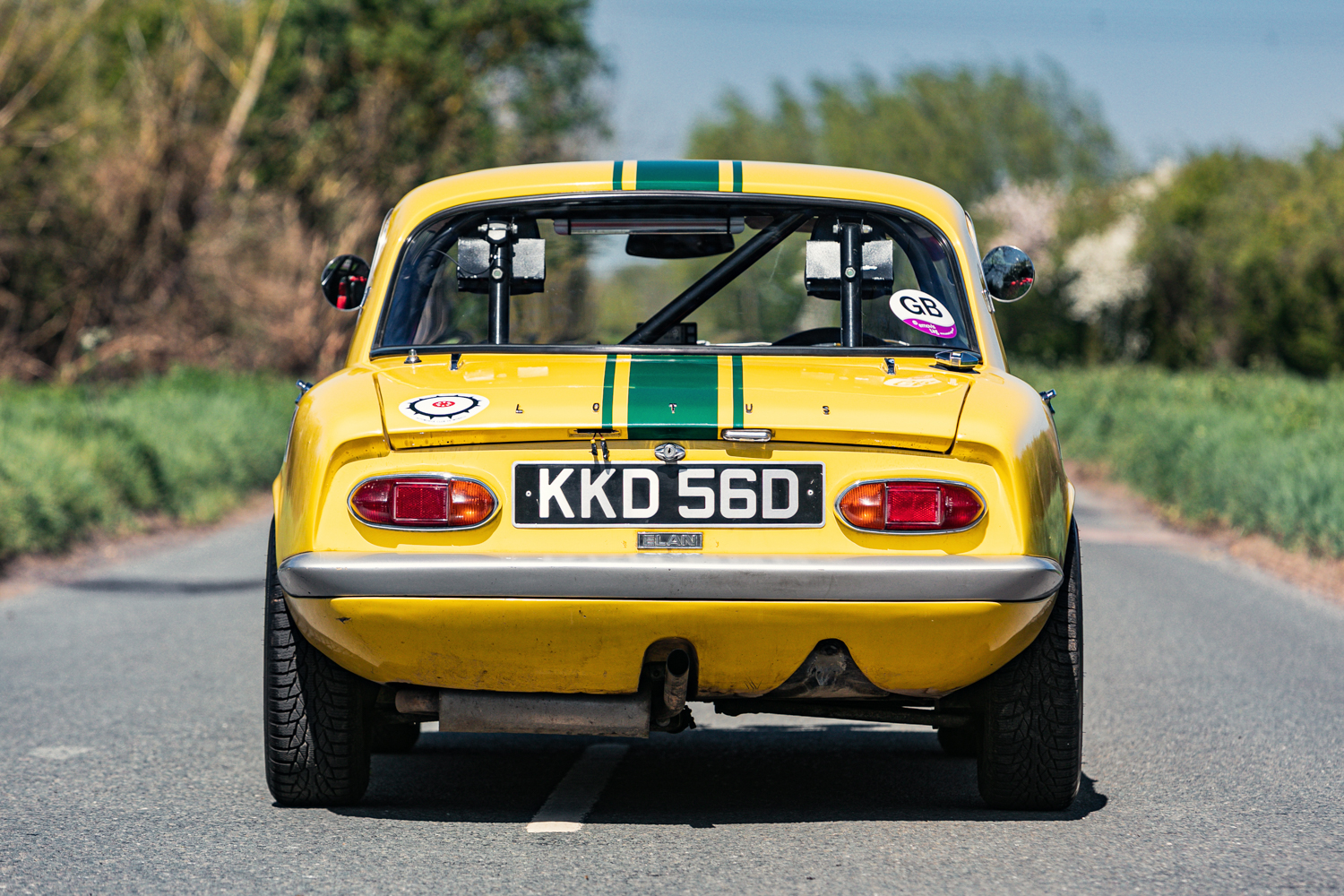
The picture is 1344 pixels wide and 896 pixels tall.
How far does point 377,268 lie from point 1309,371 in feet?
111

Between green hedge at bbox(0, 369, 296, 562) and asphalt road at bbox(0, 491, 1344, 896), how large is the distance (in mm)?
4369

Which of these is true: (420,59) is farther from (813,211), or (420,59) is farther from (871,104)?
(871,104)

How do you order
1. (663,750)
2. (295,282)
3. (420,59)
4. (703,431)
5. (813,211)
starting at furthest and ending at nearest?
(420,59)
(295,282)
(663,750)
(813,211)
(703,431)

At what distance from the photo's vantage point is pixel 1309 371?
35562 mm

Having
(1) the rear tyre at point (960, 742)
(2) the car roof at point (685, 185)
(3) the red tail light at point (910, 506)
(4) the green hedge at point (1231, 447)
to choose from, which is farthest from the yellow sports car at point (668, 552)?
(4) the green hedge at point (1231, 447)

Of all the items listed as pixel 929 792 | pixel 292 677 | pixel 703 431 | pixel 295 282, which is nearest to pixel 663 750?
pixel 929 792

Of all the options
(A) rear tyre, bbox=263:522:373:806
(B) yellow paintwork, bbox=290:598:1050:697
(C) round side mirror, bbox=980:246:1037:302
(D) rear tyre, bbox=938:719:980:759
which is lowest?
(D) rear tyre, bbox=938:719:980:759

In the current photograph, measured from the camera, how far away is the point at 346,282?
5.38m

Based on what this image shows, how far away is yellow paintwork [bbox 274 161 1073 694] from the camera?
3.95m

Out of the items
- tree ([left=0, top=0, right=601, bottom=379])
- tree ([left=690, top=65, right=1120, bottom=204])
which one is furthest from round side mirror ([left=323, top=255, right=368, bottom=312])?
tree ([left=690, top=65, right=1120, bottom=204])

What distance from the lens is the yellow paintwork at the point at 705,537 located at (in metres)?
3.95

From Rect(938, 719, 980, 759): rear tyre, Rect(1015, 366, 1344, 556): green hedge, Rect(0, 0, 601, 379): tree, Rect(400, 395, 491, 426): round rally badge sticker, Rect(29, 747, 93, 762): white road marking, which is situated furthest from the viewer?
Rect(0, 0, 601, 379): tree

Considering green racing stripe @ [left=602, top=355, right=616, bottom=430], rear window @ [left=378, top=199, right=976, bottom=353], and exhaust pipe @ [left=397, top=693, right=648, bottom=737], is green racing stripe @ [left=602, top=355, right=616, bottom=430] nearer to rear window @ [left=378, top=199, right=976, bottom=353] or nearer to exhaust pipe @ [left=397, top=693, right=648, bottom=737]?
rear window @ [left=378, top=199, right=976, bottom=353]

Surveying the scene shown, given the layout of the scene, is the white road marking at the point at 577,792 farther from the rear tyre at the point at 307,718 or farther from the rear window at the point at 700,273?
the rear window at the point at 700,273
